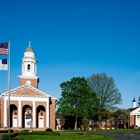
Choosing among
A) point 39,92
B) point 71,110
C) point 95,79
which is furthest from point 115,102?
point 39,92

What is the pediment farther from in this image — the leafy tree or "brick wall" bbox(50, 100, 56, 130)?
the leafy tree

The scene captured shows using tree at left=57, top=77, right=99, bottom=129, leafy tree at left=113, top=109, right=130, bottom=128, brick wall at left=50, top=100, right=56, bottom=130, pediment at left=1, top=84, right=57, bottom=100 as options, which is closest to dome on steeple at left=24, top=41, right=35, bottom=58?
pediment at left=1, top=84, right=57, bottom=100

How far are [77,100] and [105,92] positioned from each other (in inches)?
336

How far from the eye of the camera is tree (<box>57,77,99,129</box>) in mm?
64062

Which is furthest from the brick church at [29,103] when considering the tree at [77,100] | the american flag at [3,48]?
the american flag at [3,48]

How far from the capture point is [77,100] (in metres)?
66.0

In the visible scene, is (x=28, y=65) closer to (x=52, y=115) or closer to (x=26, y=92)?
(x=26, y=92)

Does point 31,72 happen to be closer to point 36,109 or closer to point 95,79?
point 36,109

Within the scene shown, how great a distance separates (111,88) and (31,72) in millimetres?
21816

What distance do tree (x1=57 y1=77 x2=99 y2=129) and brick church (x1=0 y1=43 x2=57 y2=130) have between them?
2956mm

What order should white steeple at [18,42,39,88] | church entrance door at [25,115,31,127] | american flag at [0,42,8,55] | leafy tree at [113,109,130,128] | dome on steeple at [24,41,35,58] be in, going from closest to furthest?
1. american flag at [0,42,8,55]
2. church entrance door at [25,115,31,127]
3. white steeple at [18,42,39,88]
4. dome on steeple at [24,41,35,58]
5. leafy tree at [113,109,130,128]

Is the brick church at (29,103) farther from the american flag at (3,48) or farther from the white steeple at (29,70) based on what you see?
the american flag at (3,48)

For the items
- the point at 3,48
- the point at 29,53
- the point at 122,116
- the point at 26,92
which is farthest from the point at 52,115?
the point at 3,48

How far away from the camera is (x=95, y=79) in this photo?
70750mm
